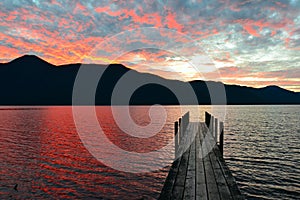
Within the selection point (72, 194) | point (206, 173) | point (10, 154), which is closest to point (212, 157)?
point (206, 173)

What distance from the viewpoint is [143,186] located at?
1419cm

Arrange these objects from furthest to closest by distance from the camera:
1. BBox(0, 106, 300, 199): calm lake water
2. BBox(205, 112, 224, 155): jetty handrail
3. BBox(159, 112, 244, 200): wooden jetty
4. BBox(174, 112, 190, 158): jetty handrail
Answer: BBox(174, 112, 190, 158): jetty handrail → BBox(205, 112, 224, 155): jetty handrail → BBox(0, 106, 300, 199): calm lake water → BBox(159, 112, 244, 200): wooden jetty

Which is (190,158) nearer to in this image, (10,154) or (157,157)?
(157,157)

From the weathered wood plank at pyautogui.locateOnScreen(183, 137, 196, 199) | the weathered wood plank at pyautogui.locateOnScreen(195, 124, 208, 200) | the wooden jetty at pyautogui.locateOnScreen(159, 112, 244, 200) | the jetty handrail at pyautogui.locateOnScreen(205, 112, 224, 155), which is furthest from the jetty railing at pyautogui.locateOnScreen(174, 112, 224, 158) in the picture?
the weathered wood plank at pyautogui.locateOnScreen(183, 137, 196, 199)

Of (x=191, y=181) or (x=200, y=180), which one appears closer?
(x=191, y=181)

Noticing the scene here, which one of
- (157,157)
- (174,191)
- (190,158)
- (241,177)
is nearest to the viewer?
(174,191)

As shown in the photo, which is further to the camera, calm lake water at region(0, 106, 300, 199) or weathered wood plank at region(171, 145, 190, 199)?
calm lake water at region(0, 106, 300, 199)

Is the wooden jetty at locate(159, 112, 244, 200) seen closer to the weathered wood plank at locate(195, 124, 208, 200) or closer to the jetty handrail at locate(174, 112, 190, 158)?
the weathered wood plank at locate(195, 124, 208, 200)

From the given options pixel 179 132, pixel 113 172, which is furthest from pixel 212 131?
pixel 113 172

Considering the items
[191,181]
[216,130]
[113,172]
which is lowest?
[113,172]

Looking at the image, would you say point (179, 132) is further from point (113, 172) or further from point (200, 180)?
point (200, 180)

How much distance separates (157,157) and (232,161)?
6.79 metres

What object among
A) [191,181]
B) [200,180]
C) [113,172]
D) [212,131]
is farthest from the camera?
[212,131]

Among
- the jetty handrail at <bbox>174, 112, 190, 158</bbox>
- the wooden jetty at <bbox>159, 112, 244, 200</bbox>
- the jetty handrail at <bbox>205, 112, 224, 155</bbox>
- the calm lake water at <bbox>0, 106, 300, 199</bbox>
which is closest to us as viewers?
the wooden jetty at <bbox>159, 112, 244, 200</bbox>
